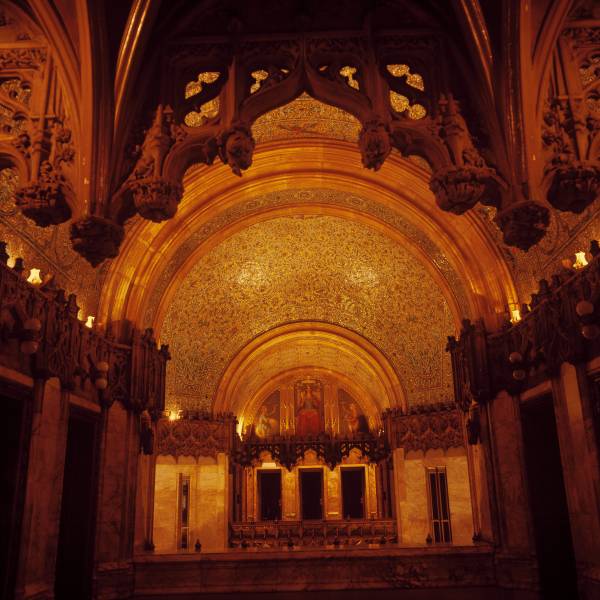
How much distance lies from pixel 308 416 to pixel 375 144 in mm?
18219

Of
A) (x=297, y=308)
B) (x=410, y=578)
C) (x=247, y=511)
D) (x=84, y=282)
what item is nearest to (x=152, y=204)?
(x=84, y=282)

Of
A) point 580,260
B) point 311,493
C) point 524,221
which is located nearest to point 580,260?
point 580,260

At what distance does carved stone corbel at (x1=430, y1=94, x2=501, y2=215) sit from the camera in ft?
14.7

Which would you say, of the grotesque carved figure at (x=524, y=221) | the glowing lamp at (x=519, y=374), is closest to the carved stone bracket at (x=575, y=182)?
the grotesque carved figure at (x=524, y=221)

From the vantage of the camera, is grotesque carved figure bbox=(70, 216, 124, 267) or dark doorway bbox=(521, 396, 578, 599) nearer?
grotesque carved figure bbox=(70, 216, 124, 267)

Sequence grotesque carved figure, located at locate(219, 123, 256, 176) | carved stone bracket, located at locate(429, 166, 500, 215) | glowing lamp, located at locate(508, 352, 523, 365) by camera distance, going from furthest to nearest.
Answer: glowing lamp, located at locate(508, 352, 523, 365) < grotesque carved figure, located at locate(219, 123, 256, 176) < carved stone bracket, located at locate(429, 166, 500, 215)

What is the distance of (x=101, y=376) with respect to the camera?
8.35m

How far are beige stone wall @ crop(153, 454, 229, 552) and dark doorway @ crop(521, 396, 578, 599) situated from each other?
27.5 feet

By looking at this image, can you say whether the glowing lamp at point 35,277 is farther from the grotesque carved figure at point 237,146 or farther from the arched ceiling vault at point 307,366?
the arched ceiling vault at point 307,366

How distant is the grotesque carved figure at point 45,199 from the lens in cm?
453

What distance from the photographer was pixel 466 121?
5.04m

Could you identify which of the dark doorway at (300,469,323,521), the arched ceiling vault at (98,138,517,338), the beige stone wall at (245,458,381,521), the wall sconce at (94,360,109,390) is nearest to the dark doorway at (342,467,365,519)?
the beige stone wall at (245,458,381,521)

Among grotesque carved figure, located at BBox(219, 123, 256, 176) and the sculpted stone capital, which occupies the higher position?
grotesque carved figure, located at BBox(219, 123, 256, 176)

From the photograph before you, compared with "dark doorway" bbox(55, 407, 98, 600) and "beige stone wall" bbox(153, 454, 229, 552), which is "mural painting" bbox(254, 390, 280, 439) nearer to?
"beige stone wall" bbox(153, 454, 229, 552)
